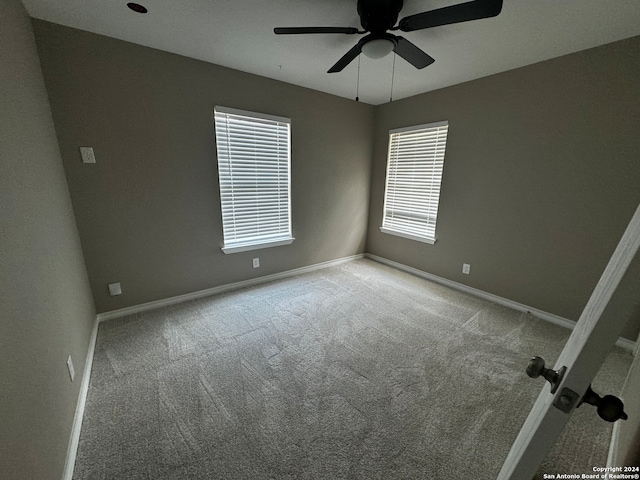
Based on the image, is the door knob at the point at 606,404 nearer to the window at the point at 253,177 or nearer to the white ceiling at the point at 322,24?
the white ceiling at the point at 322,24

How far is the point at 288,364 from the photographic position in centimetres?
189

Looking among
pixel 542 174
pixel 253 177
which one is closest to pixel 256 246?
pixel 253 177

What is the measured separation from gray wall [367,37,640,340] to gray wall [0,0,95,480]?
365 centimetres

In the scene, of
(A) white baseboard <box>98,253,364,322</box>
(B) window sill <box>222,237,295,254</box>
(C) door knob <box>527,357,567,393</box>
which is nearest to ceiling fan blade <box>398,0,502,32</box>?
(C) door knob <box>527,357,567,393</box>

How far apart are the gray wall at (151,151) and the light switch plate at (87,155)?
0.12 ft

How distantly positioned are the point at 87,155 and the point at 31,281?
1.44m

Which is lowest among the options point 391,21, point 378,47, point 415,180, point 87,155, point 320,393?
point 320,393

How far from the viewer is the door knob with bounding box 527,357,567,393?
1.86 feet

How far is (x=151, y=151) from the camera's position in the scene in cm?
235

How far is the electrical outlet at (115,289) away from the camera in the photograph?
2.38 metres

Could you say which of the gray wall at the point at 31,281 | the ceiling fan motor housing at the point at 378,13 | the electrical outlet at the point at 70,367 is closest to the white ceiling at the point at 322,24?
the ceiling fan motor housing at the point at 378,13

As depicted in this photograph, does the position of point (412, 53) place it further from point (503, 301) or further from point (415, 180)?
point (503, 301)

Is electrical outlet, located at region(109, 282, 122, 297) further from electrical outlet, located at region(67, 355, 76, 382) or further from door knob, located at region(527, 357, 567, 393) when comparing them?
door knob, located at region(527, 357, 567, 393)

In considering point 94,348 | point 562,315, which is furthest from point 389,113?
point 94,348
